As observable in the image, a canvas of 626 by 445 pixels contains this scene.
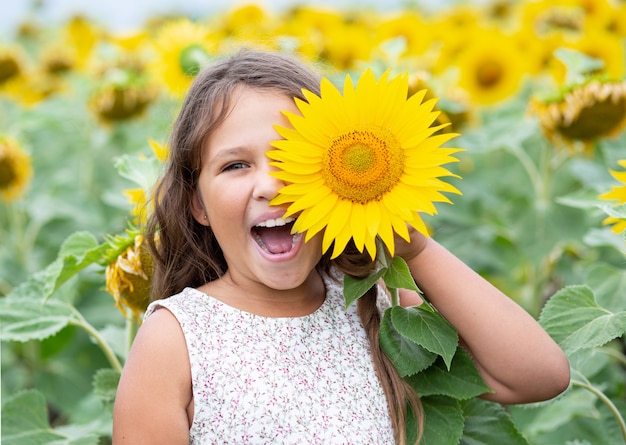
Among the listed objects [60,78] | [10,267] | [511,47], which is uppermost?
[511,47]

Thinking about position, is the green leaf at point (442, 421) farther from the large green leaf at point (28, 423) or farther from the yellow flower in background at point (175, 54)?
the yellow flower in background at point (175, 54)

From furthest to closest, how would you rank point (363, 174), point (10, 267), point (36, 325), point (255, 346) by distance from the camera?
point (10, 267), point (36, 325), point (255, 346), point (363, 174)

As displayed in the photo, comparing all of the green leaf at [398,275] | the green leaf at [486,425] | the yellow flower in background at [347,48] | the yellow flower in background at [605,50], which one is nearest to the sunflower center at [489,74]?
the yellow flower in background at [605,50]

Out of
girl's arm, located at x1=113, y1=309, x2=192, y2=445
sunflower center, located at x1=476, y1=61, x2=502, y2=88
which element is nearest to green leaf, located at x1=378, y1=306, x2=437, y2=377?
girl's arm, located at x1=113, y1=309, x2=192, y2=445

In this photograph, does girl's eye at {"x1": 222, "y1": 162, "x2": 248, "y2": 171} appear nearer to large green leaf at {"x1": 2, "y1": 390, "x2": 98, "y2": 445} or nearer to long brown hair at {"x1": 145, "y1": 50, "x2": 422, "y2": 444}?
long brown hair at {"x1": 145, "y1": 50, "x2": 422, "y2": 444}

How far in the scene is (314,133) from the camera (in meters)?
1.14

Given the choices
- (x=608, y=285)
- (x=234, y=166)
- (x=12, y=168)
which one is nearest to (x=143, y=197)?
(x=234, y=166)

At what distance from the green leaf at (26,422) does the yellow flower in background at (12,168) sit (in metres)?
0.86

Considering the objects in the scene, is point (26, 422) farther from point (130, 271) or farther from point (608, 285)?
point (608, 285)

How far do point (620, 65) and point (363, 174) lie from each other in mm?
2049

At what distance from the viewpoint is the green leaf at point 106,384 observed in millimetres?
1473

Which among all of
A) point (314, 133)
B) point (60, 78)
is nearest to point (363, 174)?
point (314, 133)

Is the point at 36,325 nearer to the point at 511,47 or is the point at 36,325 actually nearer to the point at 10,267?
the point at 10,267

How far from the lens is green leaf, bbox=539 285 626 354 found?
1312 mm
